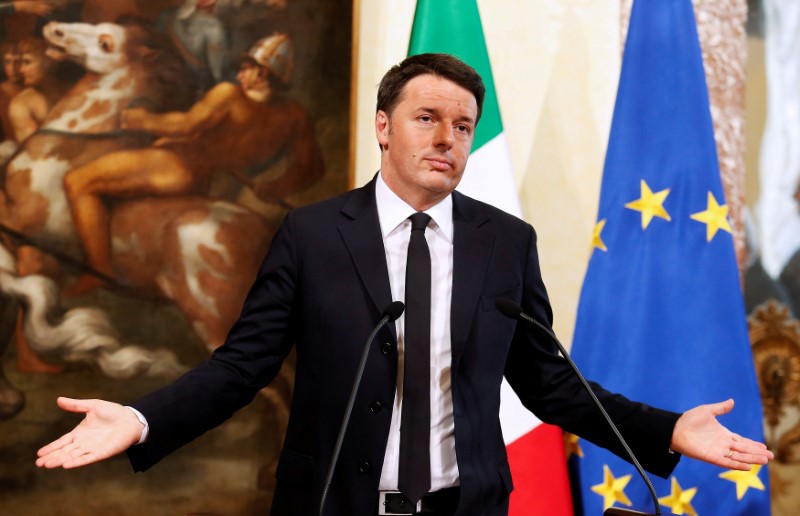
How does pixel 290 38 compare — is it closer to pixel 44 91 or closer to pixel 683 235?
pixel 44 91

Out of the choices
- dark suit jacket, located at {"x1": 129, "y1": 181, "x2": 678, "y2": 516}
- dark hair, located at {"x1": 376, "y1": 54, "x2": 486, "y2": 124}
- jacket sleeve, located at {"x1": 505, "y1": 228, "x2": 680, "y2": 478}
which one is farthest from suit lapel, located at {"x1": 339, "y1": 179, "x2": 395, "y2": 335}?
jacket sleeve, located at {"x1": 505, "y1": 228, "x2": 680, "y2": 478}

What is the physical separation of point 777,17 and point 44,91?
2.80 metres

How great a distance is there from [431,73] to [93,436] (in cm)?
110

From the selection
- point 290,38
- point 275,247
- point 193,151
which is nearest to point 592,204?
point 290,38

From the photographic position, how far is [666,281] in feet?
9.76

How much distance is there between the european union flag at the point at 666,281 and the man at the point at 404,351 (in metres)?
0.96

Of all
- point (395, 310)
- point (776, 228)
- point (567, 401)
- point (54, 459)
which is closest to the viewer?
point (54, 459)

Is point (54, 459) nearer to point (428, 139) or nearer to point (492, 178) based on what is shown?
point (428, 139)

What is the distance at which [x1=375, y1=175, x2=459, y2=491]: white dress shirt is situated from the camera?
1862mm

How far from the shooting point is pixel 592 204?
3.52 m

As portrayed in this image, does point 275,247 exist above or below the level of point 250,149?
below

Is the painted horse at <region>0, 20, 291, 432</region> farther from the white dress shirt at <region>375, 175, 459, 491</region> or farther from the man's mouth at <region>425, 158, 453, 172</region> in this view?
the man's mouth at <region>425, 158, 453, 172</region>

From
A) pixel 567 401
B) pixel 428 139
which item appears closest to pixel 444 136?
pixel 428 139

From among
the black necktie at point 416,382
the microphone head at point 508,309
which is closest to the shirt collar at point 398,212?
the black necktie at point 416,382
